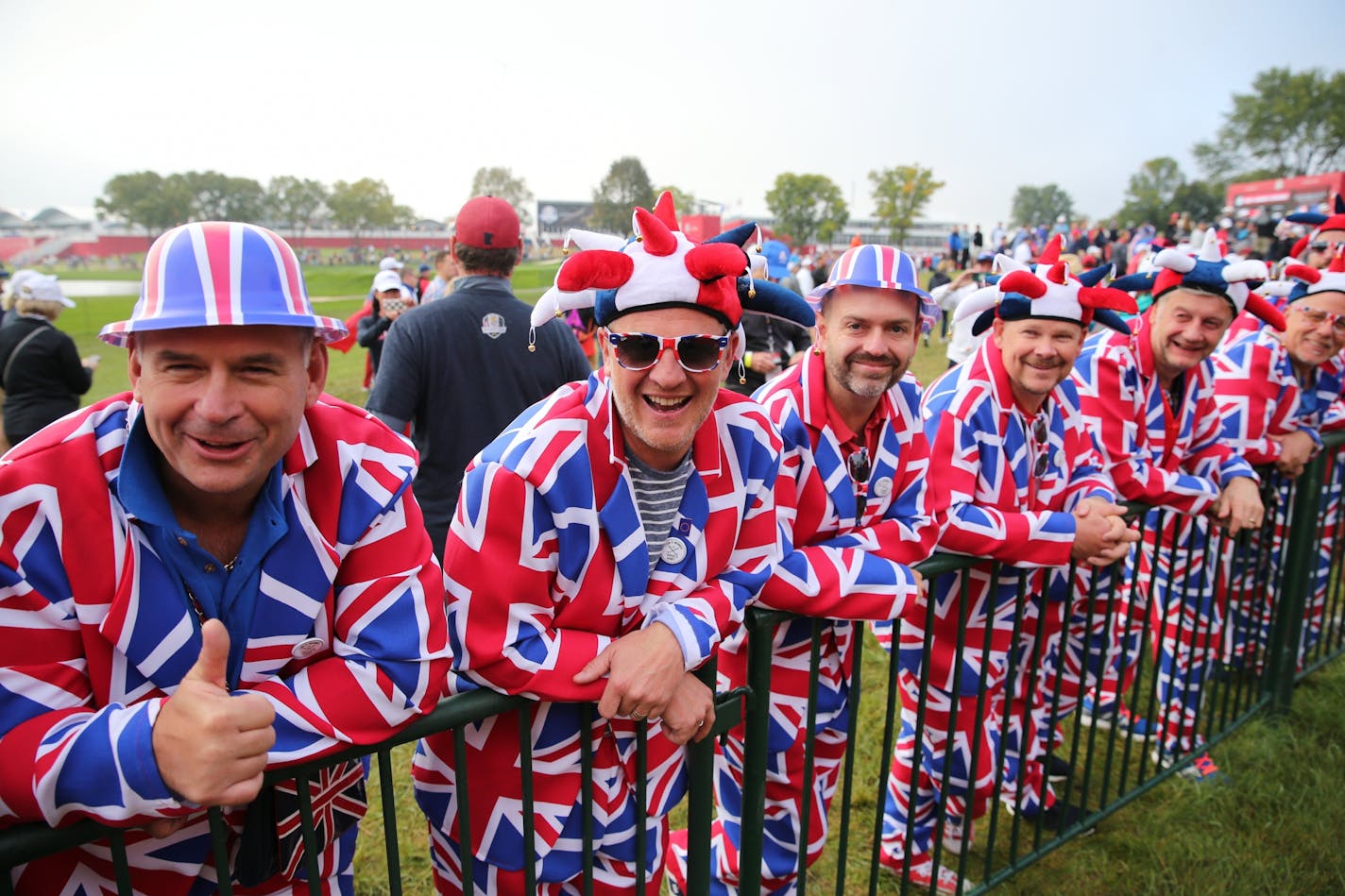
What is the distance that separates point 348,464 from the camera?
1.46m

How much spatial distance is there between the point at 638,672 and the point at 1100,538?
5.83ft

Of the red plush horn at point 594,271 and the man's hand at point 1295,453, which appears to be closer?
the red plush horn at point 594,271

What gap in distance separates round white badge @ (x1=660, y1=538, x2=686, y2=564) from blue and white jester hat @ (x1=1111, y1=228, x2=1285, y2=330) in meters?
2.32

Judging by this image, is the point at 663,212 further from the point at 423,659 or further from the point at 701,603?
the point at 423,659

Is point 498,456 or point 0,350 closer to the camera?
point 498,456

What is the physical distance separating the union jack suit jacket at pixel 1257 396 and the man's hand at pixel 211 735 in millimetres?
4105

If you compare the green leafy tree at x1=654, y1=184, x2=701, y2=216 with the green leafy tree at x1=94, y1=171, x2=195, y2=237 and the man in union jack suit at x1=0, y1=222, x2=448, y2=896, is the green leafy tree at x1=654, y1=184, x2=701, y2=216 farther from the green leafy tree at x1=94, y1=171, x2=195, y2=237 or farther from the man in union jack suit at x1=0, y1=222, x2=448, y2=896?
the green leafy tree at x1=94, y1=171, x2=195, y2=237

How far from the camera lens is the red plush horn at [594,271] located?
1.69 metres

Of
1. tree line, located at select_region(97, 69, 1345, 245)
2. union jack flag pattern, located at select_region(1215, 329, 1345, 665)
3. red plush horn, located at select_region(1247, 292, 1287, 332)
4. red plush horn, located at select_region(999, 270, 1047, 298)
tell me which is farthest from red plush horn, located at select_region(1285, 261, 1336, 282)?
tree line, located at select_region(97, 69, 1345, 245)

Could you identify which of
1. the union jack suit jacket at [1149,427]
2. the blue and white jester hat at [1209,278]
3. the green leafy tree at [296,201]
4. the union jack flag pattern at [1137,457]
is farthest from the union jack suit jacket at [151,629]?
the green leafy tree at [296,201]

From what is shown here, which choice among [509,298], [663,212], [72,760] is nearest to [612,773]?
[72,760]

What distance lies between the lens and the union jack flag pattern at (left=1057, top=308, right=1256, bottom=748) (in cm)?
309

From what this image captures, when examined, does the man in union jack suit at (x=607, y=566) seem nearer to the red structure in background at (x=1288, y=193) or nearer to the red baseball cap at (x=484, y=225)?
the red baseball cap at (x=484, y=225)

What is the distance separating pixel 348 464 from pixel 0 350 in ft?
16.6
